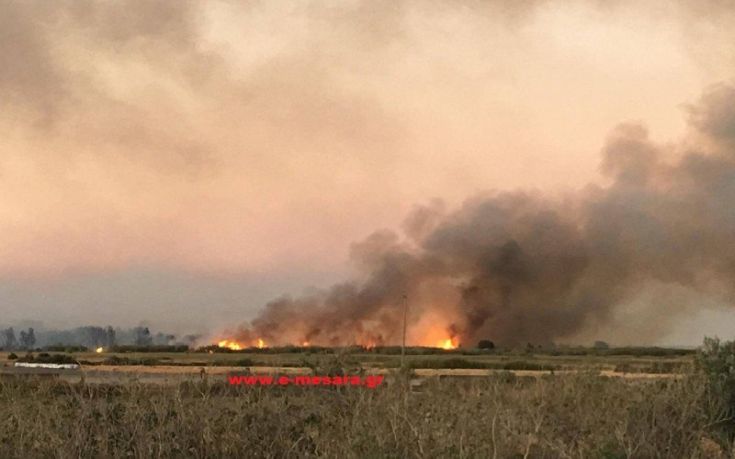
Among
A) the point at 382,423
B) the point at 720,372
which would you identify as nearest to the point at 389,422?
the point at 382,423

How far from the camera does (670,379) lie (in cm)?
2166

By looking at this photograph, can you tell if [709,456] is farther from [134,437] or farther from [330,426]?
[134,437]

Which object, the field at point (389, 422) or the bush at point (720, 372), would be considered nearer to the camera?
the field at point (389, 422)

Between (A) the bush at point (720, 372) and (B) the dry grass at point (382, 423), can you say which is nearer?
(B) the dry grass at point (382, 423)

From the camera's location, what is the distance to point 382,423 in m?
16.9

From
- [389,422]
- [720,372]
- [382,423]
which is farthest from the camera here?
[720,372]

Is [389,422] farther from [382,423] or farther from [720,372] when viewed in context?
[720,372]

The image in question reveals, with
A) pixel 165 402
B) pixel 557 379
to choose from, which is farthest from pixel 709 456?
pixel 165 402

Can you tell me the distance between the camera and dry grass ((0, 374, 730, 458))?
1625cm

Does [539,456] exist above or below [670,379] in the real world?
below

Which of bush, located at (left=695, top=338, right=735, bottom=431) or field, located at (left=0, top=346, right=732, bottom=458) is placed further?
bush, located at (left=695, top=338, right=735, bottom=431)

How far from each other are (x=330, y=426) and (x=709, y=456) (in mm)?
7986

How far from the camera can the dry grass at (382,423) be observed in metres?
16.2

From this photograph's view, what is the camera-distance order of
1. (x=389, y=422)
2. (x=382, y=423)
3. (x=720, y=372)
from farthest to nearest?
1. (x=720, y=372)
2. (x=382, y=423)
3. (x=389, y=422)
